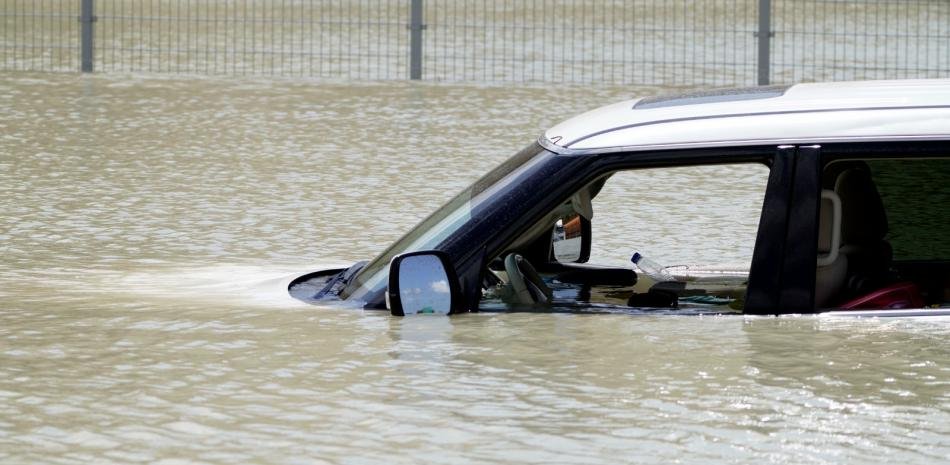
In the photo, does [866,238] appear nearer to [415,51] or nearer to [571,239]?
[571,239]

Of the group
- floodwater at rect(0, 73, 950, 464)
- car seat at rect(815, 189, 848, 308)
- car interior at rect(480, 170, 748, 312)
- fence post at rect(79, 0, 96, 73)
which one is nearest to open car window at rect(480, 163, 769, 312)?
car interior at rect(480, 170, 748, 312)

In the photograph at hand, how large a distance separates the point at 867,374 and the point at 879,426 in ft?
1.78

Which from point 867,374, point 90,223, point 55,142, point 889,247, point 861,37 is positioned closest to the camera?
point 867,374

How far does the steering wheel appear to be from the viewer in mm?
6312

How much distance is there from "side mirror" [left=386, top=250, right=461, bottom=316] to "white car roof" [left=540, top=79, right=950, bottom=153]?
51 centimetres

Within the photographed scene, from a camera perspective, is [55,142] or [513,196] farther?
[55,142]

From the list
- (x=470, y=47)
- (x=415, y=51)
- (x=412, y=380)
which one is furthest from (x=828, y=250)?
(x=470, y=47)

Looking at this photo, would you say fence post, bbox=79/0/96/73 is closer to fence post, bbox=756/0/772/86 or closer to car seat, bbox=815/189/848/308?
fence post, bbox=756/0/772/86

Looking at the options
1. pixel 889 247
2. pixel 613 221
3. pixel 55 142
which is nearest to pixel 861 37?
pixel 55 142

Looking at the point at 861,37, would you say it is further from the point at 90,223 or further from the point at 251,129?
the point at 90,223

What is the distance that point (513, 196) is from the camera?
6086 millimetres

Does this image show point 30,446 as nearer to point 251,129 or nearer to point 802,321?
point 802,321

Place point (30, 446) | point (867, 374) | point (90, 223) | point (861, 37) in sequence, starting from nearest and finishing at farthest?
point (30, 446) → point (867, 374) → point (90, 223) → point (861, 37)

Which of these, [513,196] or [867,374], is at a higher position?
[513,196]
